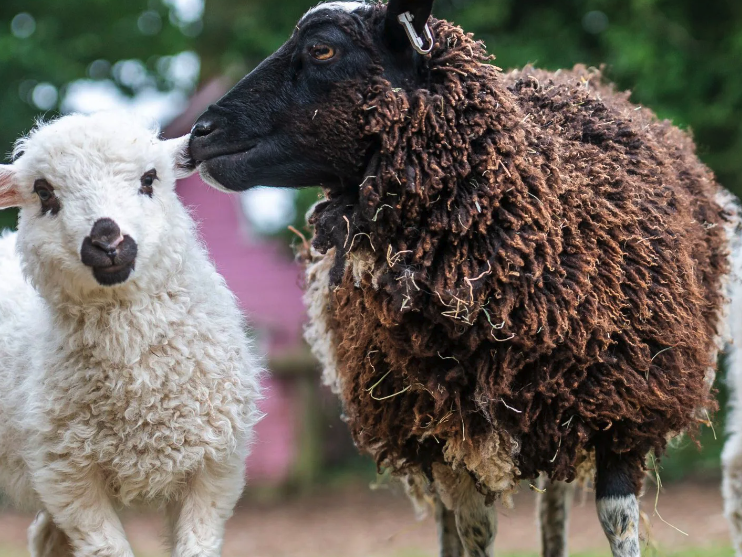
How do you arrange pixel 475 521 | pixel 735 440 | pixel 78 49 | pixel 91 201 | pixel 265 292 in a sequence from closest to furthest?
pixel 91 201 < pixel 475 521 < pixel 735 440 < pixel 78 49 < pixel 265 292

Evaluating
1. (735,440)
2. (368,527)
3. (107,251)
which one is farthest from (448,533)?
(368,527)

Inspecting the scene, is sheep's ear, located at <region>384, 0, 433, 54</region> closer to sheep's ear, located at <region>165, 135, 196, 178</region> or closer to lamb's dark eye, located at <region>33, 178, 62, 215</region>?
sheep's ear, located at <region>165, 135, 196, 178</region>

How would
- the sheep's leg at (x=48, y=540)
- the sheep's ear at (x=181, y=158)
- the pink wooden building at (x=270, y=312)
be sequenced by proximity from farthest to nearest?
the pink wooden building at (x=270, y=312), the sheep's leg at (x=48, y=540), the sheep's ear at (x=181, y=158)

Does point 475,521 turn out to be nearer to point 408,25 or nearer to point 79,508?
point 79,508

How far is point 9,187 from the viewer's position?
13.3 ft

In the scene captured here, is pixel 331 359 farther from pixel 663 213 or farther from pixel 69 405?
pixel 663 213

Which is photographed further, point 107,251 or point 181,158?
point 181,158

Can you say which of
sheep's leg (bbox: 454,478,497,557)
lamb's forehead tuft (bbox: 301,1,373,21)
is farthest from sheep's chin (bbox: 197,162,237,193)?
sheep's leg (bbox: 454,478,497,557)

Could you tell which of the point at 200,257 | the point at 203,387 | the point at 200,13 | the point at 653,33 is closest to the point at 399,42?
the point at 200,257

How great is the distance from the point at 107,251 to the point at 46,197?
19.1 inches

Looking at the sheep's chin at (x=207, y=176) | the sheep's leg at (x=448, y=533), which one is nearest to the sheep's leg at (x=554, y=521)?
the sheep's leg at (x=448, y=533)

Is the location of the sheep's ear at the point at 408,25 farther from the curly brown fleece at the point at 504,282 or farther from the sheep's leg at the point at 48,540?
the sheep's leg at the point at 48,540

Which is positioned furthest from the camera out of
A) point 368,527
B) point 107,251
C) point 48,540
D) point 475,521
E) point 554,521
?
point 368,527

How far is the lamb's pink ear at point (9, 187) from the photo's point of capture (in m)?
4.05
